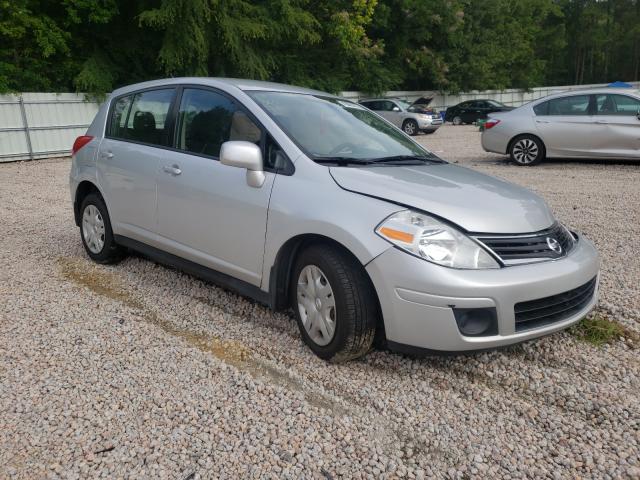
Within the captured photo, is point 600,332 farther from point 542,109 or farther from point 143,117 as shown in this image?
point 542,109

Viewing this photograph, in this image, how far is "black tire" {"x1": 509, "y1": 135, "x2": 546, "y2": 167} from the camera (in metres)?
11.4

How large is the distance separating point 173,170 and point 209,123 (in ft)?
1.46

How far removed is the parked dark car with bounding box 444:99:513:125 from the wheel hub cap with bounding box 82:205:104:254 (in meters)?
26.2

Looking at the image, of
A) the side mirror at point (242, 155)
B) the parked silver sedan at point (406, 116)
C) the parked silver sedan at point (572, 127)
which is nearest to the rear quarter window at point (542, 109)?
the parked silver sedan at point (572, 127)

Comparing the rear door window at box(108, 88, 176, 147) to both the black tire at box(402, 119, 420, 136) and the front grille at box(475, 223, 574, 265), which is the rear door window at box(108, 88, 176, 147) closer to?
the front grille at box(475, 223, 574, 265)

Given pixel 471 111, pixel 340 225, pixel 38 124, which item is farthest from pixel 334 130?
pixel 471 111

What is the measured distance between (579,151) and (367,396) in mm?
9820

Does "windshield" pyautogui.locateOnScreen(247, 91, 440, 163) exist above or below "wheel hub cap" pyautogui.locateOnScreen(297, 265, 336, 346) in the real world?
above

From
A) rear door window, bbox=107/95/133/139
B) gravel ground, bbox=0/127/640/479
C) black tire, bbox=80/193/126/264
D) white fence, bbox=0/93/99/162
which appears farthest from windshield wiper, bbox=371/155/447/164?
white fence, bbox=0/93/99/162

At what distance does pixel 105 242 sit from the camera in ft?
16.4

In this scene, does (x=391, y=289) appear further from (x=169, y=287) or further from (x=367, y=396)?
(x=169, y=287)

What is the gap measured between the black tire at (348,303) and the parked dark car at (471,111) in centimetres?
2749

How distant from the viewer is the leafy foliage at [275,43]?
62.2ft

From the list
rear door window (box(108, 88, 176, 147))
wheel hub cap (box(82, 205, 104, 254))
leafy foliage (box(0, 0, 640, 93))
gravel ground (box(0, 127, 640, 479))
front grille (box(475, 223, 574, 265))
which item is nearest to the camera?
gravel ground (box(0, 127, 640, 479))
